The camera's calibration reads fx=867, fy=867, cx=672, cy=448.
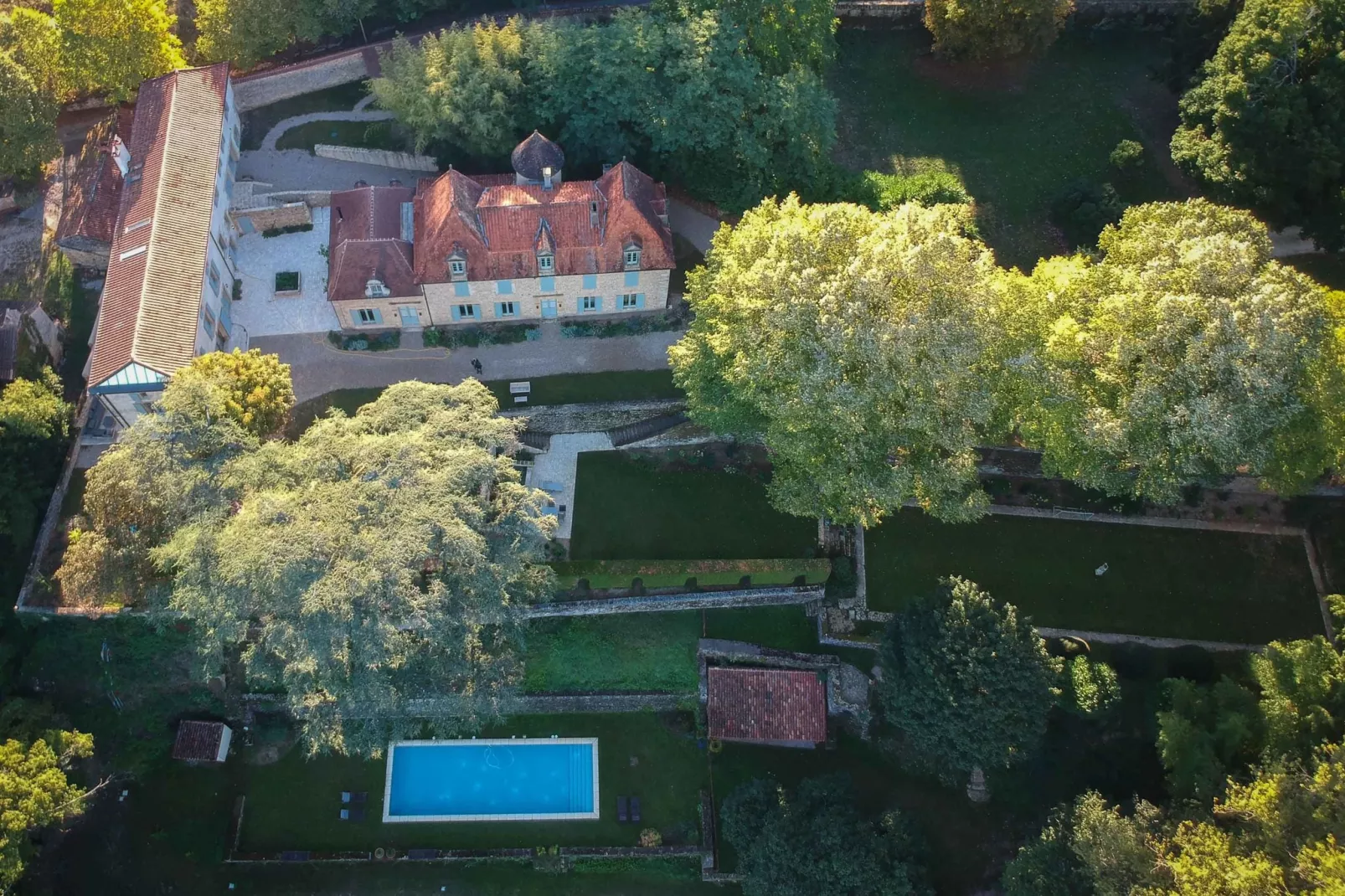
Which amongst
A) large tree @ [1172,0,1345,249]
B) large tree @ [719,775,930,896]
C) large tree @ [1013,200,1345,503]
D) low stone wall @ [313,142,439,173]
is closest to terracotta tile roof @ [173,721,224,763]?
large tree @ [719,775,930,896]

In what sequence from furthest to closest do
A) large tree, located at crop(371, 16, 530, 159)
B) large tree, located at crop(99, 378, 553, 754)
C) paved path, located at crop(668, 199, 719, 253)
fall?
paved path, located at crop(668, 199, 719, 253) < large tree, located at crop(371, 16, 530, 159) < large tree, located at crop(99, 378, 553, 754)

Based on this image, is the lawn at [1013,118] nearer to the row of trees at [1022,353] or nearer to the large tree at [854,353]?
the row of trees at [1022,353]

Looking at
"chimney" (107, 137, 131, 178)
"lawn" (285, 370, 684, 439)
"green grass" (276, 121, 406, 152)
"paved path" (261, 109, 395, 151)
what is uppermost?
"paved path" (261, 109, 395, 151)

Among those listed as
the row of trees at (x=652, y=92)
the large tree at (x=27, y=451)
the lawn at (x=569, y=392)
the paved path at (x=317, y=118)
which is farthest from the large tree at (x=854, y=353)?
the large tree at (x=27, y=451)

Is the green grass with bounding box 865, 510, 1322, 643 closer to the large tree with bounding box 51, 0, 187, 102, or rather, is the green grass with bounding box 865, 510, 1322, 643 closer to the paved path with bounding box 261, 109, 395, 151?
the paved path with bounding box 261, 109, 395, 151

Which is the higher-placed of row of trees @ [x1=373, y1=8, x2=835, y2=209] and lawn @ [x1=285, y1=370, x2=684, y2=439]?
row of trees @ [x1=373, y1=8, x2=835, y2=209]

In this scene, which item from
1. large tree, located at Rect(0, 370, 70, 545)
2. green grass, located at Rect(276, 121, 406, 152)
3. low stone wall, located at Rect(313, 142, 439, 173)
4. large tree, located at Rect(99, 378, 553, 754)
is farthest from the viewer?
green grass, located at Rect(276, 121, 406, 152)

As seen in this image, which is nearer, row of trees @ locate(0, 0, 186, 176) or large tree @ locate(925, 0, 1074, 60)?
row of trees @ locate(0, 0, 186, 176)
